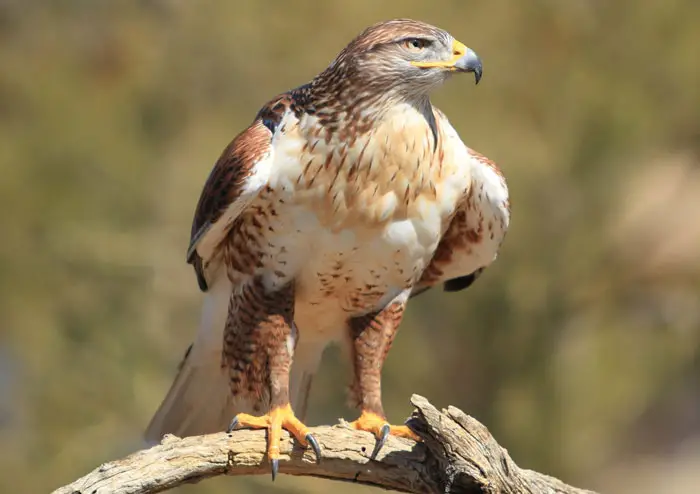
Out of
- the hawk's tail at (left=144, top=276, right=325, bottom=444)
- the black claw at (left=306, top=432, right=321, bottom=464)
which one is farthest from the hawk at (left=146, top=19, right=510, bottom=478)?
the hawk's tail at (left=144, top=276, right=325, bottom=444)

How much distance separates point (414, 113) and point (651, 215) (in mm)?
7340

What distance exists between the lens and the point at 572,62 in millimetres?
10922

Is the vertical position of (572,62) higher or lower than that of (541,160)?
higher

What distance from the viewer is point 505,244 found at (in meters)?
10.2

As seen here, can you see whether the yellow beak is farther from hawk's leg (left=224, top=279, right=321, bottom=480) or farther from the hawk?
hawk's leg (left=224, top=279, right=321, bottom=480)

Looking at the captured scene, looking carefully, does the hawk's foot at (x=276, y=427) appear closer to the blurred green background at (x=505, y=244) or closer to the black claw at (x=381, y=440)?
the black claw at (x=381, y=440)

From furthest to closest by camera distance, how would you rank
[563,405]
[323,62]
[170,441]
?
1. [323,62]
2. [563,405]
3. [170,441]

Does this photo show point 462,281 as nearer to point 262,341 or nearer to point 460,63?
point 262,341

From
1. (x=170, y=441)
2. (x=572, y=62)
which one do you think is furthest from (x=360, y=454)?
(x=572, y=62)

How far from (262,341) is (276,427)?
0.37 meters

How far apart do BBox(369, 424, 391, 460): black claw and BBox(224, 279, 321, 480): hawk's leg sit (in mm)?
330

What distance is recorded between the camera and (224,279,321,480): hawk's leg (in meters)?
4.02

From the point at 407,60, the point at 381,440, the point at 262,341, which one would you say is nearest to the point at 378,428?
the point at 381,440

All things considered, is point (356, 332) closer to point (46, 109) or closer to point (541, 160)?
point (541, 160)
